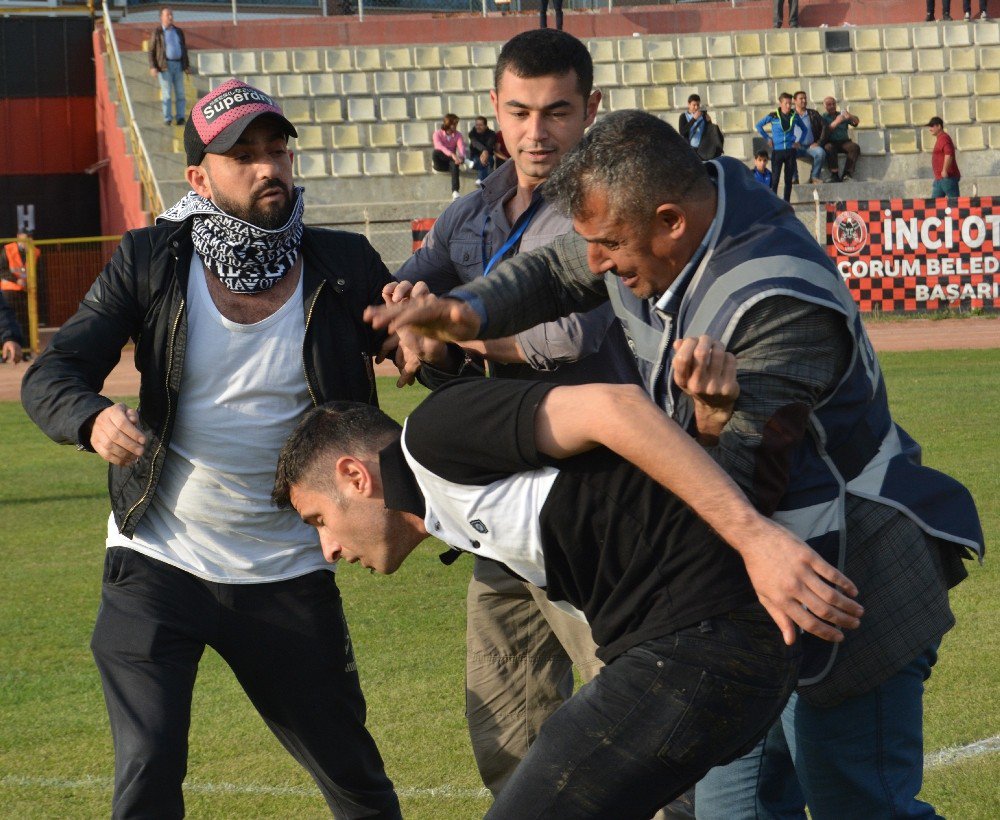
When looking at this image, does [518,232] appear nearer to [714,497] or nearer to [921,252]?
[714,497]

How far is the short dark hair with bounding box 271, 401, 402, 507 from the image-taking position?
3.21 metres

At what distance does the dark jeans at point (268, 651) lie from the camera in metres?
4.02

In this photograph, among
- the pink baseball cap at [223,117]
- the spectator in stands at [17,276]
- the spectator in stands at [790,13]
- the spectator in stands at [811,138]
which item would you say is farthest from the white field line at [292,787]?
the spectator in stands at [790,13]

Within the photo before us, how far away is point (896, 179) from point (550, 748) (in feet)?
89.3

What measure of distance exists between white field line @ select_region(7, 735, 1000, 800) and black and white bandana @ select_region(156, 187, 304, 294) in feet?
6.44

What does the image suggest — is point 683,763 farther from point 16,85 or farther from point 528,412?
point 16,85

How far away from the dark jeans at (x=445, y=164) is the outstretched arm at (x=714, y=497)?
77.6 feet

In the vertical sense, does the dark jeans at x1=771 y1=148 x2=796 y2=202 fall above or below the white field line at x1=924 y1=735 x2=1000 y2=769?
above

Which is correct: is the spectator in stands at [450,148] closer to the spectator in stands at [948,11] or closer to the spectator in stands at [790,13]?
the spectator in stands at [790,13]

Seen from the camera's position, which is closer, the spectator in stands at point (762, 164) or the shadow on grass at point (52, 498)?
the shadow on grass at point (52, 498)

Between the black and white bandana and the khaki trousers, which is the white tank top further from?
the khaki trousers

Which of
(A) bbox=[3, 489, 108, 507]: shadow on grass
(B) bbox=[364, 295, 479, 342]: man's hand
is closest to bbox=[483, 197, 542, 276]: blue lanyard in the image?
(B) bbox=[364, 295, 479, 342]: man's hand

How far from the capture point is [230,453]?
4277 millimetres

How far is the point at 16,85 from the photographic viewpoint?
Result: 28.3 metres
